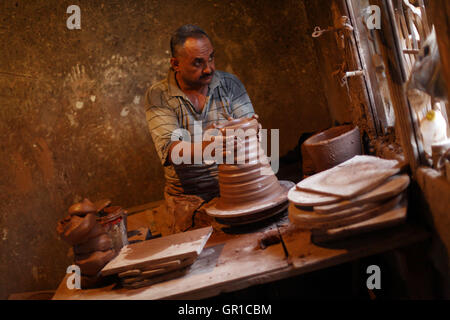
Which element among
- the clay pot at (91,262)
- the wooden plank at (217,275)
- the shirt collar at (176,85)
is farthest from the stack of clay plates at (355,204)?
the shirt collar at (176,85)

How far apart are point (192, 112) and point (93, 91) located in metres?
1.71

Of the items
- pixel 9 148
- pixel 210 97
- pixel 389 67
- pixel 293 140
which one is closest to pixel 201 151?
pixel 210 97

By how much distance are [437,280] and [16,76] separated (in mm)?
4797

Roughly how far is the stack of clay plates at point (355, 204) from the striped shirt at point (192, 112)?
1.73 meters

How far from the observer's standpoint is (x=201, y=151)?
3.05 metres

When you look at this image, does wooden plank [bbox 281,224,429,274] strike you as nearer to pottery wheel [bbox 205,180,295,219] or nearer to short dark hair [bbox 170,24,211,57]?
pottery wheel [bbox 205,180,295,219]

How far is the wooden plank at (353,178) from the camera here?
79.6 inches

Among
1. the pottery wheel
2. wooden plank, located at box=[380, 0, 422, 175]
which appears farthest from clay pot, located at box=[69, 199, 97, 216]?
wooden plank, located at box=[380, 0, 422, 175]

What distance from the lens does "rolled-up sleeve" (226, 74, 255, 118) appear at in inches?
151

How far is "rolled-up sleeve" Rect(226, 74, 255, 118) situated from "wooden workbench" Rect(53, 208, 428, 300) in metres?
1.64

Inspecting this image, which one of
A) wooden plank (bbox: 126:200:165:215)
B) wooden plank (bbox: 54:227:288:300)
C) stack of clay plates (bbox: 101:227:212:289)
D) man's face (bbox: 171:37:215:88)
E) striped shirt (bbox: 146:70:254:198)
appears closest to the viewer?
wooden plank (bbox: 54:227:288:300)

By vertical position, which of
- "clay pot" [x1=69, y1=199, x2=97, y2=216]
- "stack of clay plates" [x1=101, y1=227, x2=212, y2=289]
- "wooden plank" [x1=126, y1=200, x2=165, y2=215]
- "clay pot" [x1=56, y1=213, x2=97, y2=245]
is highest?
"clay pot" [x1=69, y1=199, x2=97, y2=216]
